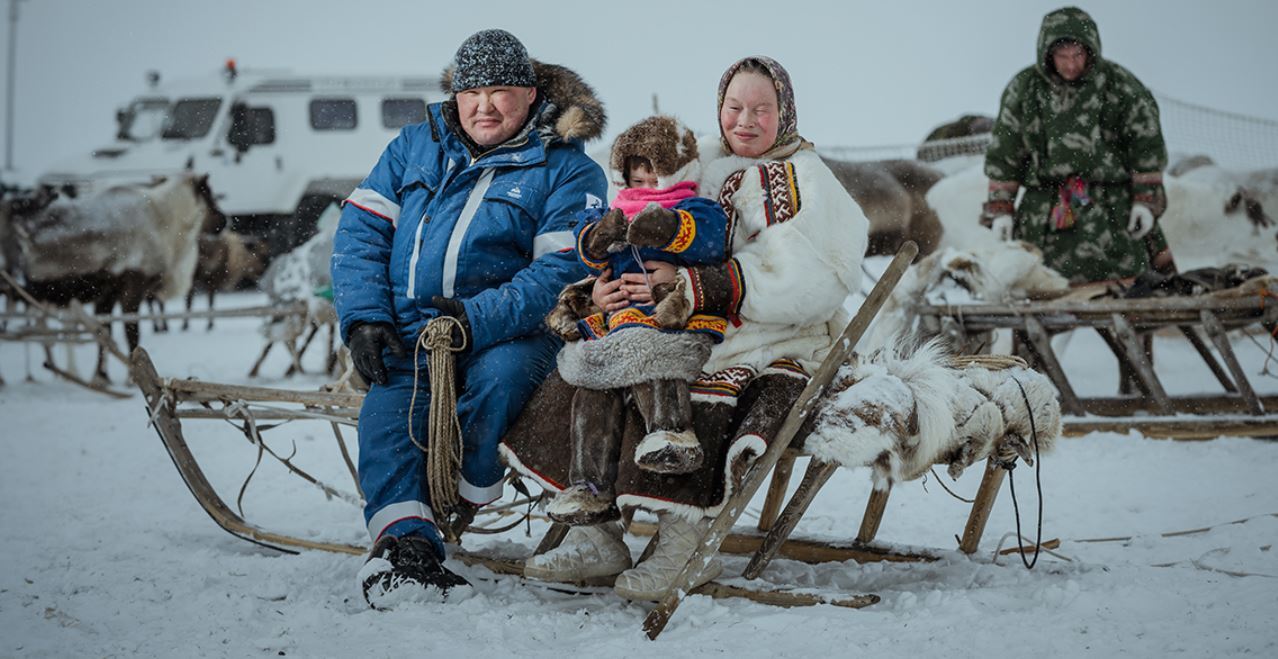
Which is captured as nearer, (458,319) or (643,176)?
(643,176)

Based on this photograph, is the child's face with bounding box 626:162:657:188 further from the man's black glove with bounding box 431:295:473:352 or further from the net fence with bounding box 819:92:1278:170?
the net fence with bounding box 819:92:1278:170

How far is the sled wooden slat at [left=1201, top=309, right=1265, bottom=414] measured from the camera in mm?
4316

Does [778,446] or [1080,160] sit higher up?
[1080,160]

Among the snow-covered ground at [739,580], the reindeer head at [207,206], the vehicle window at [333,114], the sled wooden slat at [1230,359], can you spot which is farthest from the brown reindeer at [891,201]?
the vehicle window at [333,114]

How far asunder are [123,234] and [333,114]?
6025 mm

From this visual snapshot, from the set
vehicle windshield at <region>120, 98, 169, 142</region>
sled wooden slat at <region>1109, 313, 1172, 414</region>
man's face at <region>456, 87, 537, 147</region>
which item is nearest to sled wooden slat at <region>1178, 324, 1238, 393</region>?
sled wooden slat at <region>1109, 313, 1172, 414</region>

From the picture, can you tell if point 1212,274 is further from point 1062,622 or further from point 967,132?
point 967,132

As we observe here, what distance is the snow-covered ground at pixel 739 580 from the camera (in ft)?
7.37

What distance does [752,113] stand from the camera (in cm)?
273

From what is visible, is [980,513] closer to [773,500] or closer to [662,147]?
[773,500]

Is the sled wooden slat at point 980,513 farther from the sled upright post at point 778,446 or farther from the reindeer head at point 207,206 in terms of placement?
the reindeer head at point 207,206

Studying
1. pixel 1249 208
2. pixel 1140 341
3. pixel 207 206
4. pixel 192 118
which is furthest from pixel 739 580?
pixel 192 118

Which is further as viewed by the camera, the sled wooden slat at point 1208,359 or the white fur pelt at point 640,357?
the sled wooden slat at point 1208,359

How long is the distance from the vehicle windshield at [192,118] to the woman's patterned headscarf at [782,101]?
42.1 ft
